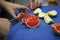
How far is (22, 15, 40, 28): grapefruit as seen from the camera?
1010 millimetres

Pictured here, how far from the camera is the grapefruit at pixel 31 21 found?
101cm

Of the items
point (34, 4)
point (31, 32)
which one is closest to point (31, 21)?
Answer: point (31, 32)

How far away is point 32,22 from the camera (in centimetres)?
101

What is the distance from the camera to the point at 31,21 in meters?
1.01

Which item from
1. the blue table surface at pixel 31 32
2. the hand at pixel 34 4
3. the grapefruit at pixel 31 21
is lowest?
the blue table surface at pixel 31 32

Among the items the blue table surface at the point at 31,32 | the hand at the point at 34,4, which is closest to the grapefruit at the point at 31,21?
the blue table surface at the point at 31,32

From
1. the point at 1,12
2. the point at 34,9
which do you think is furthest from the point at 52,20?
the point at 1,12

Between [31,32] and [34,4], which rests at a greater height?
[34,4]

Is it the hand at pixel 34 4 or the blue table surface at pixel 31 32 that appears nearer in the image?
the blue table surface at pixel 31 32

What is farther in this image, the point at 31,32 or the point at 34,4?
the point at 34,4

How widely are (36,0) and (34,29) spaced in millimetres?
305

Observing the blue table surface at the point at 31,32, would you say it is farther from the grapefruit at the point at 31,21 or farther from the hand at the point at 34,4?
the hand at the point at 34,4

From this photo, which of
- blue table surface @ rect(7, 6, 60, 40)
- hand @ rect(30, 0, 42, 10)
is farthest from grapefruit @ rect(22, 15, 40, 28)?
hand @ rect(30, 0, 42, 10)

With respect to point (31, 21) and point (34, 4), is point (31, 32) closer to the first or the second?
point (31, 21)
